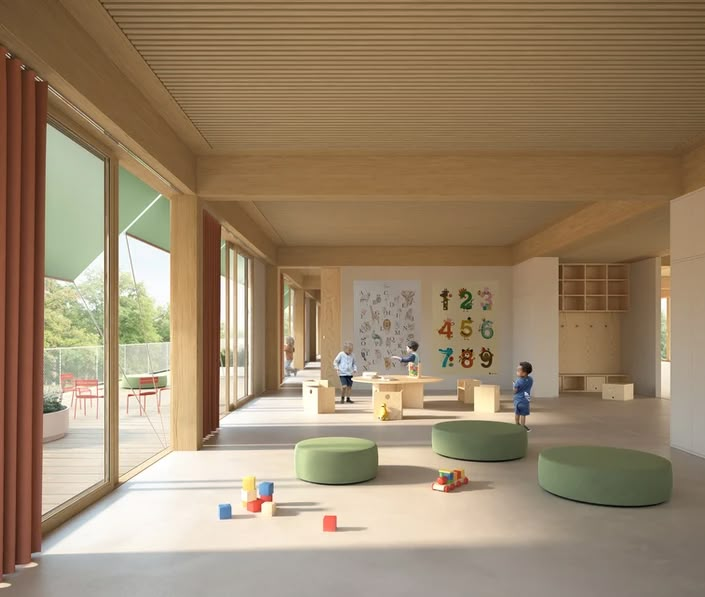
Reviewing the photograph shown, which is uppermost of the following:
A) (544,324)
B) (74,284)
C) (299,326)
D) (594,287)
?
(594,287)

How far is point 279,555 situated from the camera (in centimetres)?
389

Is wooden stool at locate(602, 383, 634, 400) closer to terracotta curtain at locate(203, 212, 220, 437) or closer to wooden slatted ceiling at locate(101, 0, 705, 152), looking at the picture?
wooden slatted ceiling at locate(101, 0, 705, 152)

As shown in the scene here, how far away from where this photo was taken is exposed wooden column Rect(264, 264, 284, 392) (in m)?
14.4

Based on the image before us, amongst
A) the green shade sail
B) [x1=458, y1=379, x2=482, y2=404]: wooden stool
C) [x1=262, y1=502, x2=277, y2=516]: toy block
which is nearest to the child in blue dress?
[x1=458, y1=379, x2=482, y2=404]: wooden stool

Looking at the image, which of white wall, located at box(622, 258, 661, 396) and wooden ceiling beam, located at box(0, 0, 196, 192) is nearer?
wooden ceiling beam, located at box(0, 0, 196, 192)

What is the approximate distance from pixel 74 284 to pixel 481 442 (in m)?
4.42

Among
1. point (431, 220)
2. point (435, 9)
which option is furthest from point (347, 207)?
point (435, 9)

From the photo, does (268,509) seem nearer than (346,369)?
Yes

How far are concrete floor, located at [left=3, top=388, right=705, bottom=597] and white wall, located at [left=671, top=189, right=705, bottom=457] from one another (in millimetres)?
612

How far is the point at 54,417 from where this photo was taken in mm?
6832

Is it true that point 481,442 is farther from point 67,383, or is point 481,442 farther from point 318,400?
point 67,383

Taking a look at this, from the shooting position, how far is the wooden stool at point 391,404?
9781 mm

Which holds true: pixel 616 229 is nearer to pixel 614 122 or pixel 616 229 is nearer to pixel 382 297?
pixel 614 122

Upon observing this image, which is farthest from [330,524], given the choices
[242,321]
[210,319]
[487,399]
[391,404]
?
[242,321]
